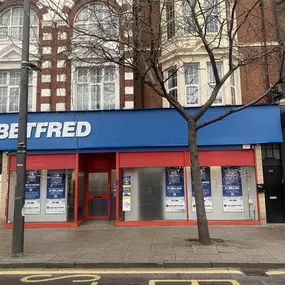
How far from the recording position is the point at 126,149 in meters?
12.0

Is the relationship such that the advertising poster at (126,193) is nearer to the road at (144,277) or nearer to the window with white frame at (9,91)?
the window with white frame at (9,91)

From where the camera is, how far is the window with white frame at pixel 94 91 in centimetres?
1291

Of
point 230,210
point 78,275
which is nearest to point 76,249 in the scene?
point 78,275

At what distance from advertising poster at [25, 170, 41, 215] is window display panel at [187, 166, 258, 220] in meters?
5.92

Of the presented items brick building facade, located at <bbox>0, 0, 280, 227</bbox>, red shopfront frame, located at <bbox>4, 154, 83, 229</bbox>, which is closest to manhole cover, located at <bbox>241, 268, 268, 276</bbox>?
brick building facade, located at <bbox>0, 0, 280, 227</bbox>

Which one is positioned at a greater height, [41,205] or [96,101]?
[96,101]

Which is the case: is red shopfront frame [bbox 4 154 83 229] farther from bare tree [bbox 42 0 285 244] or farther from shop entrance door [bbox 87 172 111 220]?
bare tree [bbox 42 0 285 244]

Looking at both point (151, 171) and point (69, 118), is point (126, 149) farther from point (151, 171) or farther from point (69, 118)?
point (69, 118)

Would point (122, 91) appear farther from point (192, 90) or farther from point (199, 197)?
point (199, 197)

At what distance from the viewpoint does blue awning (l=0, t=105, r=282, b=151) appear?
38.6ft

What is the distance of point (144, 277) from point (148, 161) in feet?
20.3

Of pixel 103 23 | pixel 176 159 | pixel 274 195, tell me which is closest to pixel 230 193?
pixel 274 195

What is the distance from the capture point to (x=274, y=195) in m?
11.8

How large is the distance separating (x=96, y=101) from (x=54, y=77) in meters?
1.95
